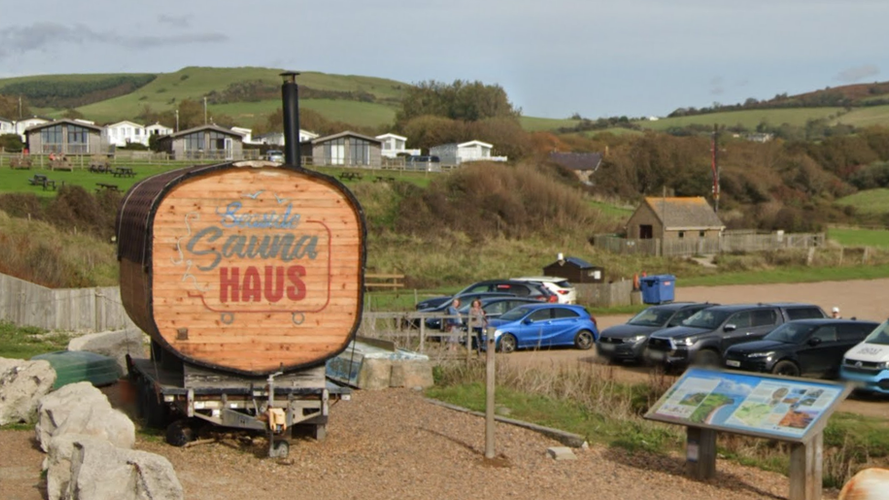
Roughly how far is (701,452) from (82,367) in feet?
34.3

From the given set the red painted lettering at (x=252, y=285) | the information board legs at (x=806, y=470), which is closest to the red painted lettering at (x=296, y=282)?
the red painted lettering at (x=252, y=285)

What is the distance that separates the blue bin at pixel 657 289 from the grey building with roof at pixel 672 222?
81.3 ft

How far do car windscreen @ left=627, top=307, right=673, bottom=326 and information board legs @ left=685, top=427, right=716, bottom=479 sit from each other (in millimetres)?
13235

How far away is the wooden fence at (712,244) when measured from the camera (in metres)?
65.1

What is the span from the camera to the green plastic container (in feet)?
58.6

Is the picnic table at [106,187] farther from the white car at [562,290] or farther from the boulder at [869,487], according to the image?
the boulder at [869,487]

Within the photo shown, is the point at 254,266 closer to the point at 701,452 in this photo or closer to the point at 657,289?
the point at 701,452

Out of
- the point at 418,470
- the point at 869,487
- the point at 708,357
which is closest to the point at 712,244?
the point at 708,357

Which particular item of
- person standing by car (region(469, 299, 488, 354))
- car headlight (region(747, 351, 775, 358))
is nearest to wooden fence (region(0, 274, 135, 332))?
person standing by car (region(469, 299, 488, 354))

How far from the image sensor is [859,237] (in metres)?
81.8

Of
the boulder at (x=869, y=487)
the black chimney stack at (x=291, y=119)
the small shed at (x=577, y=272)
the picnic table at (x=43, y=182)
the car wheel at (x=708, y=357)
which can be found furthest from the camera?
the picnic table at (x=43, y=182)

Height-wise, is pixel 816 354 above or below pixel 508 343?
above

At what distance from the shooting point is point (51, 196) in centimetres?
5856

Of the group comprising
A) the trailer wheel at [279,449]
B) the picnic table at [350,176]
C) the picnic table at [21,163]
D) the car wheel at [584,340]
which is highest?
the picnic table at [21,163]
